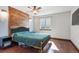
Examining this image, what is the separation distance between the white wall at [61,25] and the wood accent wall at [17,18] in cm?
57

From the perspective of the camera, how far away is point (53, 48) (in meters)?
1.61

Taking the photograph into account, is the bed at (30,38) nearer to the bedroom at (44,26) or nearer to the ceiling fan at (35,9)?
the bedroom at (44,26)

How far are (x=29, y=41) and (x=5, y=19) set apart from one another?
590mm

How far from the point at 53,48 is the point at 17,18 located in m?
0.90

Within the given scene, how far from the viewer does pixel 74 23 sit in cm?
159

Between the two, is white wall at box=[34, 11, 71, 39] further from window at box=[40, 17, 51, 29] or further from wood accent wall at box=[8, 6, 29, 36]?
wood accent wall at box=[8, 6, 29, 36]

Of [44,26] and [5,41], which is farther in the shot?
[44,26]

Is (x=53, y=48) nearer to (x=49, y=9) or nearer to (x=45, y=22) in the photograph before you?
(x=45, y=22)

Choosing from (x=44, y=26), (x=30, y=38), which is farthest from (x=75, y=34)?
(x=30, y=38)
